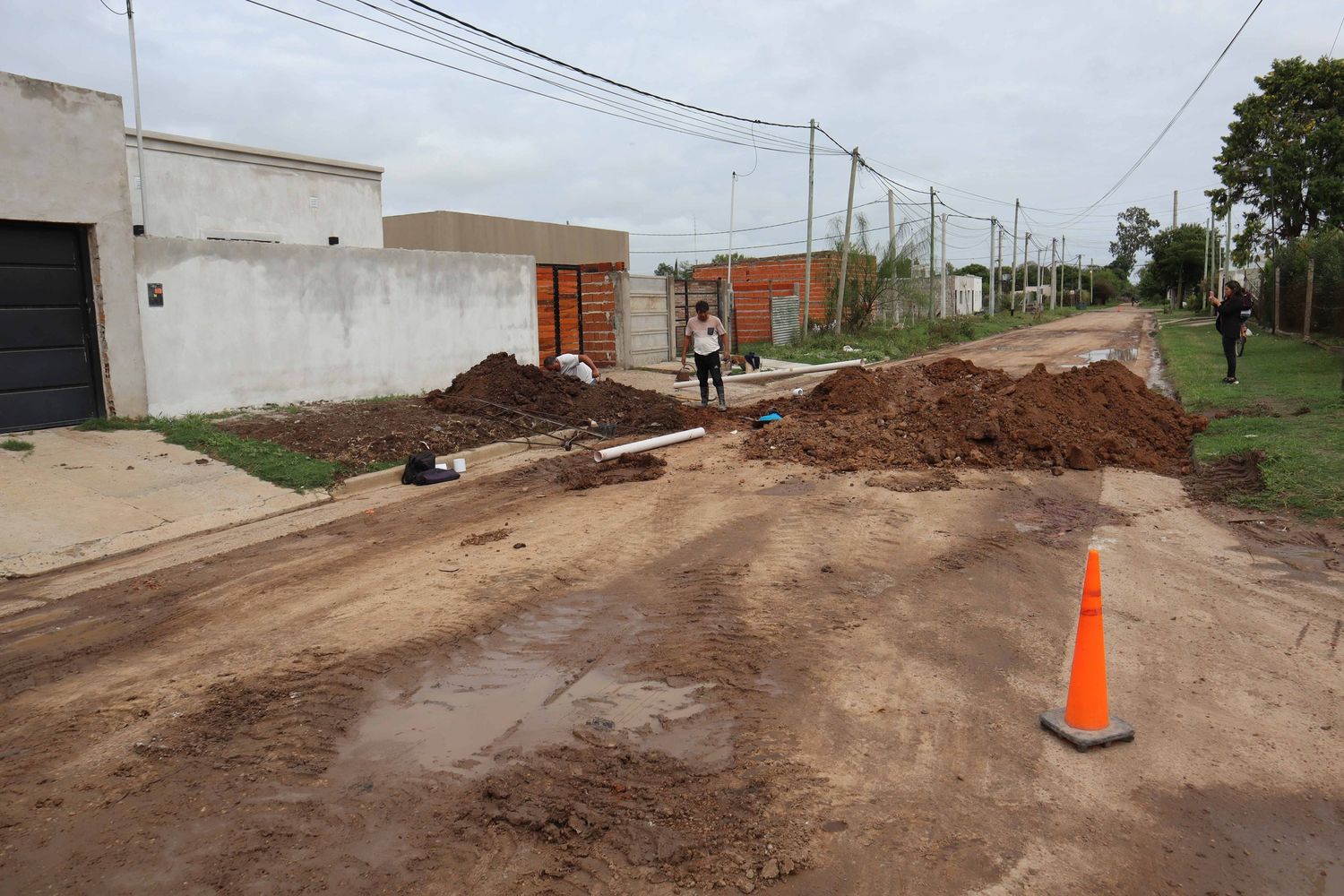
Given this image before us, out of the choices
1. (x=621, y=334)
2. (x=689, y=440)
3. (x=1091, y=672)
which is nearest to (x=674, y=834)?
(x=1091, y=672)

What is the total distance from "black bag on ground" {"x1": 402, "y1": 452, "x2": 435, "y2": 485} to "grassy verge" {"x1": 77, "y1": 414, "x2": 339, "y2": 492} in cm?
79

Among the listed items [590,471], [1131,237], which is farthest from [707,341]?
[1131,237]

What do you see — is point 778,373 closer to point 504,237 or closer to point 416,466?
point 416,466

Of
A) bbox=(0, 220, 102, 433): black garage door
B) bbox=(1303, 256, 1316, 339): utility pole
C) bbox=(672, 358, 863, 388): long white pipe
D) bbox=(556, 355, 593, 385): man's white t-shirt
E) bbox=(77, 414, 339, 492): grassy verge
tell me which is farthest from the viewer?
bbox=(1303, 256, 1316, 339): utility pole

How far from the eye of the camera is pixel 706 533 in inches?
309

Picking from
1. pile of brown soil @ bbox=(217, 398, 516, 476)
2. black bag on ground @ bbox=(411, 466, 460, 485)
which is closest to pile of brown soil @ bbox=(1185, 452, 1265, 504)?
black bag on ground @ bbox=(411, 466, 460, 485)

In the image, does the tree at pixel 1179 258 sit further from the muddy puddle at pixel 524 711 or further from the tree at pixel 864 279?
the muddy puddle at pixel 524 711

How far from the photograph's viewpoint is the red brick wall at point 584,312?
22.7 m

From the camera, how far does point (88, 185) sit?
1148 cm

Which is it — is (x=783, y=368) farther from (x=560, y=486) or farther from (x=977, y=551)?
(x=977, y=551)

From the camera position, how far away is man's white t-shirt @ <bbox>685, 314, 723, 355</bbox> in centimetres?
1474

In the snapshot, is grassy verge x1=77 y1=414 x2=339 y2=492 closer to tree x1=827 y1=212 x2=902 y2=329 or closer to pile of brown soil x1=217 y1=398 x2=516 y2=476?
pile of brown soil x1=217 y1=398 x2=516 y2=476

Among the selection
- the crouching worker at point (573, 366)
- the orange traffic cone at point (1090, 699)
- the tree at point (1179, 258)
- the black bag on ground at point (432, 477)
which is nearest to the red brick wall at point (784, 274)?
the crouching worker at point (573, 366)

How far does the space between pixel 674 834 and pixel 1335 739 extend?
3061mm
